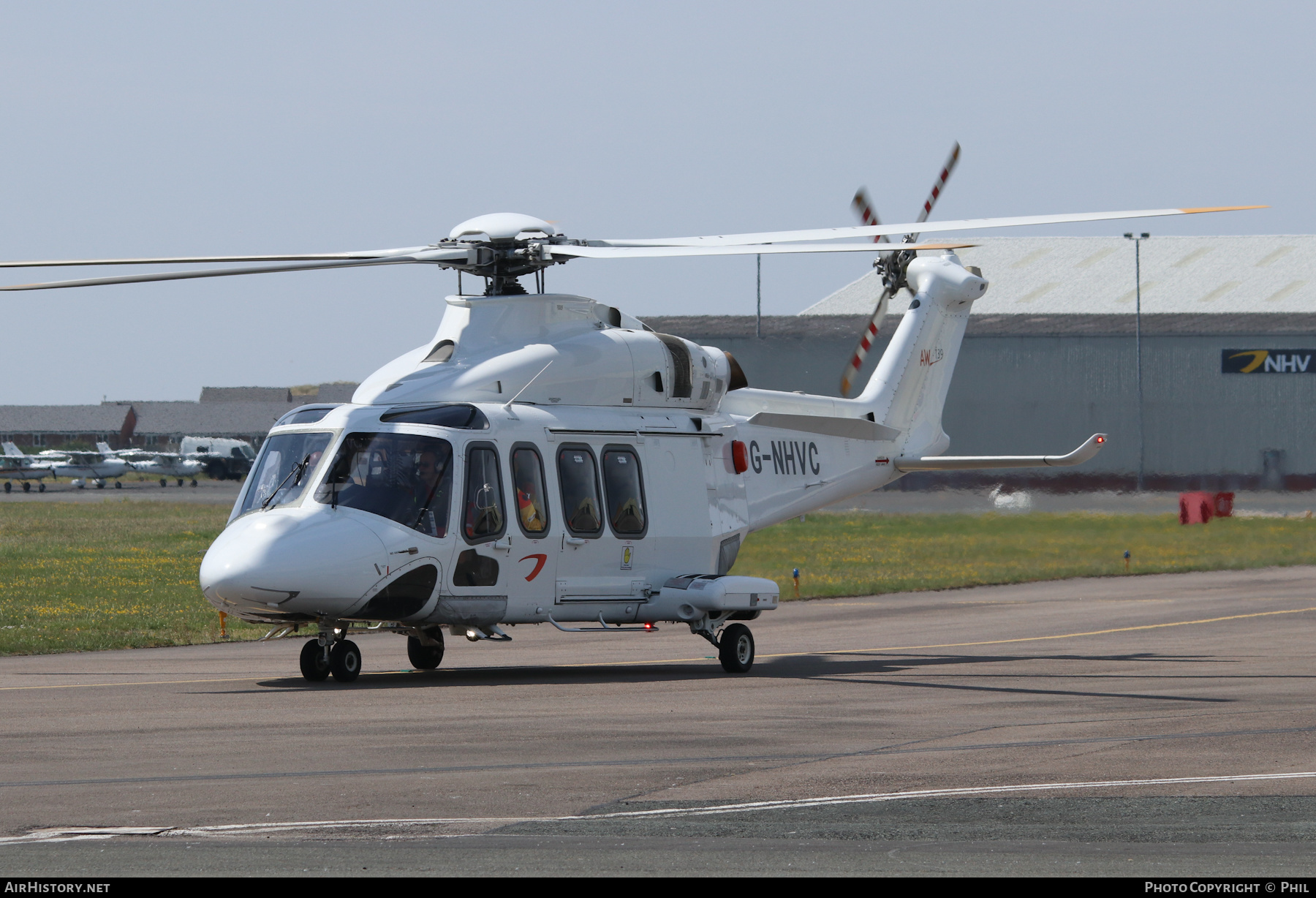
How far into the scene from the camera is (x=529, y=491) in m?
16.4

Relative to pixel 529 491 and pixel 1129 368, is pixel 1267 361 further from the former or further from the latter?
pixel 529 491

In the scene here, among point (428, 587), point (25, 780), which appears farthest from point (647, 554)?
point (25, 780)

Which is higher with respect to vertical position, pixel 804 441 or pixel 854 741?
pixel 804 441

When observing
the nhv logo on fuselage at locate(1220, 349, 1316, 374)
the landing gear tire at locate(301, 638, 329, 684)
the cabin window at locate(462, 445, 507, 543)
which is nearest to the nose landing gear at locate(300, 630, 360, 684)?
the landing gear tire at locate(301, 638, 329, 684)

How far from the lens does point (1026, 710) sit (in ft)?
45.0

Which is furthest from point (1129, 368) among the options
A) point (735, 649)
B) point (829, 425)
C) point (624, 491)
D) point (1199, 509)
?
point (624, 491)

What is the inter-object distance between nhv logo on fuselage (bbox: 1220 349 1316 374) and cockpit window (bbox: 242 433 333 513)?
169 ft

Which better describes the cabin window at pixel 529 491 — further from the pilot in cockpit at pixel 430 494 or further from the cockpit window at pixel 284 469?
the cockpit window at pixel 284 469

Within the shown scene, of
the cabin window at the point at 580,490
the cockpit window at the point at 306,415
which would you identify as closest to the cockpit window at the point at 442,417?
the cockpit window at the point at 306,415

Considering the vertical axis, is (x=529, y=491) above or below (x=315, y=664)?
above

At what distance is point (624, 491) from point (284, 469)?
152 inches

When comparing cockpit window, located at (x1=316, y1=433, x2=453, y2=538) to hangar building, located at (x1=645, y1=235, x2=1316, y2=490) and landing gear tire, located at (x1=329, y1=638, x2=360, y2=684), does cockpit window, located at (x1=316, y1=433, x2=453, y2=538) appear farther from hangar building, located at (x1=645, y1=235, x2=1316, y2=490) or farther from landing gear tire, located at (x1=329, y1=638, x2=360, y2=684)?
hangar building, located at (x1=645, y1=235, x2=1316, y2=490)
